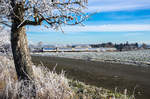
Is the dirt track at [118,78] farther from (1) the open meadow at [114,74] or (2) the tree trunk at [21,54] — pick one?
(2) the tree trunk at [21,54]

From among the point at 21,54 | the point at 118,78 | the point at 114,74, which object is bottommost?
the point at 114,74

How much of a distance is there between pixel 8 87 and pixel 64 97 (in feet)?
5.42

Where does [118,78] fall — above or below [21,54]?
below

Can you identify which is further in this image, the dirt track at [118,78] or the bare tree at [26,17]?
the dirt track at [118,78]

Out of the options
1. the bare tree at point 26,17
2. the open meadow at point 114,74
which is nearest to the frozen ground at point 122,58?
the open meadow at point 114,74

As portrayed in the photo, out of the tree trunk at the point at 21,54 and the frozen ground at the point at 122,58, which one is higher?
the tree trunk at the point at 21,54

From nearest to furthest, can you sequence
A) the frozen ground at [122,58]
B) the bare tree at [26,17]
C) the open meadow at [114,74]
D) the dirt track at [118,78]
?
the bare tree at [26,17] → the dirt track at [118,78] → the open meadow at [114,74] → the frozen ground at [122,58]

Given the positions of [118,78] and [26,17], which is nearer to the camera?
[26,17]

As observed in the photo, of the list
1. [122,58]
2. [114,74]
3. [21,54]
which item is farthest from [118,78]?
[122,58]

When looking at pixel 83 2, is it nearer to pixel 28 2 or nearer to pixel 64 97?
pixel 28 2

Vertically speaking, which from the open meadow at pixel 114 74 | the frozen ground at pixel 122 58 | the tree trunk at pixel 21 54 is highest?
the tree trunk at pixel 21 54

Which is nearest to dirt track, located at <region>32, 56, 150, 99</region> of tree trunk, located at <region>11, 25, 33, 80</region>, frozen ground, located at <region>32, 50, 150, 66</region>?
tree trunk, located at <region>11, 25, 33, 80</region>

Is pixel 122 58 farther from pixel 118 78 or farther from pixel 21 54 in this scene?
pixel 21 54

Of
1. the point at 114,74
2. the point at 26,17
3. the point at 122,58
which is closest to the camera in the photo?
the point at 26,17
